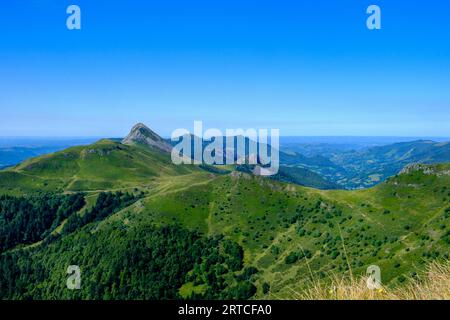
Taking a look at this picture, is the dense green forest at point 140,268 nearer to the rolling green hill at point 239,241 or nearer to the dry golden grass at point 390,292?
the rolling green hill at point 239,241

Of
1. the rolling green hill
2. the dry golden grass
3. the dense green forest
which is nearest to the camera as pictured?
the dry golden grass

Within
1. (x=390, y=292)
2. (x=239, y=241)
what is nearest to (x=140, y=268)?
(x=239, y=241)

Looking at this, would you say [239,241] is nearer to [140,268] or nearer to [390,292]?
[140,268]

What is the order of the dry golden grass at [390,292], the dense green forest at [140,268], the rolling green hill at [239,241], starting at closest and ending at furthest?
1. the dry golden grass at [390,292]
2. the rolling green hill at [239,241]
3. the dense green forest at [140,268]

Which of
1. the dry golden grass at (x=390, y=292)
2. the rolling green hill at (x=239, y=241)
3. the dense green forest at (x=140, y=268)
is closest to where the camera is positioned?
the dry golden grass at (x=390, y=292)

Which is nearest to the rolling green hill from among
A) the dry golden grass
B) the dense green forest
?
the dense green forest

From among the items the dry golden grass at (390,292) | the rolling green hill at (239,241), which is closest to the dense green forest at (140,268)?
the rolling green hill at (239,241)

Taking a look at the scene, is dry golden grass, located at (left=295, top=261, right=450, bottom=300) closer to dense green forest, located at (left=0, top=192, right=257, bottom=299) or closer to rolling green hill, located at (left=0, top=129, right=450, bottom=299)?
rolling green hill, located at (left=0, top=129, right=450, bottom=299)

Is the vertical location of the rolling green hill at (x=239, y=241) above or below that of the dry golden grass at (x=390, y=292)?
below

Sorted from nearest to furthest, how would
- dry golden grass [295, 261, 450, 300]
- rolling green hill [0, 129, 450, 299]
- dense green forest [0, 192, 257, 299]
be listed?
dry golden grass [295, 261, 450, 300] → rolling green hill [0, 129, 450, 299] → dense green forest [0, 192, 257, 299]

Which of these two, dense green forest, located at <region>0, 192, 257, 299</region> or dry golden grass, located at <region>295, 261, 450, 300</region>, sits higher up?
dry golden grass, located at <region>295, 261, 450, 300</region>
